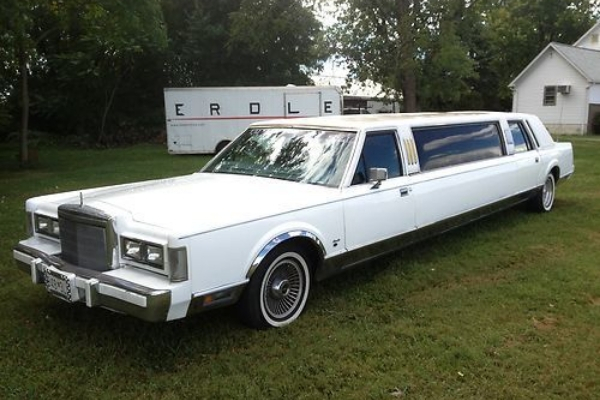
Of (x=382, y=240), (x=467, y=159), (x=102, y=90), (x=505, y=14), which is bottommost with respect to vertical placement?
(x=382, y=240)

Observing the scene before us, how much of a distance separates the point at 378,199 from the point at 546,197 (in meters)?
4.54

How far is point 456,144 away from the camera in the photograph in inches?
255

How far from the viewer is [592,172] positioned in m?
13.1

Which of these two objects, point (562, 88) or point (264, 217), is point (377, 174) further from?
point (562, 88)

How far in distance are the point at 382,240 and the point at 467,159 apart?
6.65 feet

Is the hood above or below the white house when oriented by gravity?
below

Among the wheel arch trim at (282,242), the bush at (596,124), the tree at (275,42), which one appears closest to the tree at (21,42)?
the wheel arch trim at (282,242)

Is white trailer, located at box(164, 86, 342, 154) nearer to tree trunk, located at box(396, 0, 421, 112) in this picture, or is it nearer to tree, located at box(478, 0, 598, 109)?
tree trunk, located at box(396, 0, 421, 112)

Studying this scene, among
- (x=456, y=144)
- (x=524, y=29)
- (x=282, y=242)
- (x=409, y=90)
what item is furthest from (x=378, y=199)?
(x=524, y=29)

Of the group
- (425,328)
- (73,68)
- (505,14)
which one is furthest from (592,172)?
(505,14)

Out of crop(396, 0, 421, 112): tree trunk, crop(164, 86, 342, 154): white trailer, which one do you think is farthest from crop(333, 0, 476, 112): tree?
crop(164, 86, 342, 154): white trailer

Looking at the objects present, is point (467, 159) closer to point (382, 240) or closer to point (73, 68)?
point (382, 240)

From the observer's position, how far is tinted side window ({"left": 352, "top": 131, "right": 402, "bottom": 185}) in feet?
16.7

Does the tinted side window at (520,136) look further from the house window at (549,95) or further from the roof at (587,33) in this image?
the roof at (587,33)
